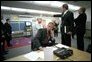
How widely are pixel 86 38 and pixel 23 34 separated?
19.0 feet

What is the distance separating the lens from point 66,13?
6.31 feet

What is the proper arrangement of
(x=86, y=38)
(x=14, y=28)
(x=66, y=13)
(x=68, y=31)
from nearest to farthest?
(x=68, y=31) < (x=66, y=13) < (x=86, y=38) < (x=14, y=28)

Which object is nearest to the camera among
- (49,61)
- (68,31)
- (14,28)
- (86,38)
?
Answer: (49,61)

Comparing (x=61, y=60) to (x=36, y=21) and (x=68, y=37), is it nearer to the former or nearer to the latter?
(x=68, y=37)

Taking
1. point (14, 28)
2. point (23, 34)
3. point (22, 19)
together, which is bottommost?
point (23, 34)

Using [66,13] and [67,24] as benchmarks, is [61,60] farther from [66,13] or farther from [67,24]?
[66,13]

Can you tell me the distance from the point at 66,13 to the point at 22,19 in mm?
6699

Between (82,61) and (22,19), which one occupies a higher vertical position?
(22,19)

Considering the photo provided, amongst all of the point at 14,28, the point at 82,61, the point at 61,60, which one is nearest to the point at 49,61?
the point at 61,60

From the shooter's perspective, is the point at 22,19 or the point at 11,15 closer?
the point at 11,15

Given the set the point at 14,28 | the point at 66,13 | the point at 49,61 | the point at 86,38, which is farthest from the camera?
the point at 14,28

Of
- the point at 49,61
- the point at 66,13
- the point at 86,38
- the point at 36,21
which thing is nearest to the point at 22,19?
the point at 36,21

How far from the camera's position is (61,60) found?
1.05m

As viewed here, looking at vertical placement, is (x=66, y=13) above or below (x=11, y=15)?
below
